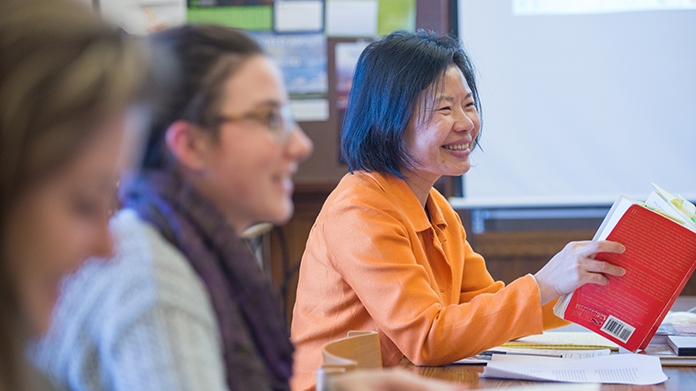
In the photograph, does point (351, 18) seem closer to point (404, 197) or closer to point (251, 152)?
point (404, 197)

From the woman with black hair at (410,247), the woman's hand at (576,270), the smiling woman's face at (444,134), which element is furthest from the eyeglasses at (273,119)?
the smiling woman's face at (444,134)

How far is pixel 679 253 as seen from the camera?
132 cm

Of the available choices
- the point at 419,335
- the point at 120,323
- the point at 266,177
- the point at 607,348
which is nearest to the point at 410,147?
the point at 419,335

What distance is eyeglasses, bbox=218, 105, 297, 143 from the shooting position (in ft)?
2.68

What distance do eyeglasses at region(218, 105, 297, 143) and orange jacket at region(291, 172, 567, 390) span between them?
618 mm

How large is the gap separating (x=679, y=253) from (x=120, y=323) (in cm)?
103

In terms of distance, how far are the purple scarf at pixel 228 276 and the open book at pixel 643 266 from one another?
2.37ft

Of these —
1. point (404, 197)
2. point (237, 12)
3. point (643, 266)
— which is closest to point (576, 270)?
point (643, 266)

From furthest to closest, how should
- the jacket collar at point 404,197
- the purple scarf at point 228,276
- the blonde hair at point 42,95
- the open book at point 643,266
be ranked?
the jacket collar at point 404,197 < the open book at point 643,266 < the purple scarf at point 228,276 < the blonde hair at point 42,95

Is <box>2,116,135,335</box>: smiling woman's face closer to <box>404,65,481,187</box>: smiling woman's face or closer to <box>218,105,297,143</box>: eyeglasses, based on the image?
<box>218,105,297,143</box>: eyeglasses

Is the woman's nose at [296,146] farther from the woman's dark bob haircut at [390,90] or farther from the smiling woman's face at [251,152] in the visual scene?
the woman's dark bob haircut at [390,90]

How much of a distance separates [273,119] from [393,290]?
647 millimetres

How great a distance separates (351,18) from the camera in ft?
10.5

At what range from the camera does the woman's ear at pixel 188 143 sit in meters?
0.80
